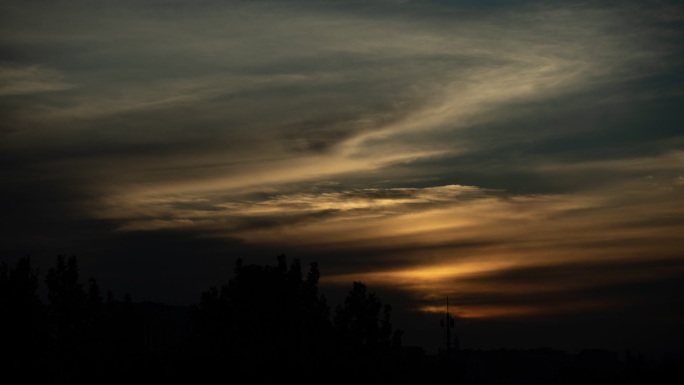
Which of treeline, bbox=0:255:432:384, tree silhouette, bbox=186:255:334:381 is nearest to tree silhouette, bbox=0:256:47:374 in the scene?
treeline, bbox=0:255:432:384

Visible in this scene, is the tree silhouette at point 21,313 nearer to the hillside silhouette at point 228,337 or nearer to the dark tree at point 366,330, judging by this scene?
the hillside silhouette at point 228,337

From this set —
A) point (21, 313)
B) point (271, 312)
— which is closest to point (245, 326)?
point (271, 312)

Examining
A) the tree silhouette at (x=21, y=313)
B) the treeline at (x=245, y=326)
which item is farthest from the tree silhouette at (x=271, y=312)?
the tree silhouette at (x=21, y=313)

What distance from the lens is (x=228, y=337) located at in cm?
4794

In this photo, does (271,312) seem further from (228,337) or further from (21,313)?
(21,313)

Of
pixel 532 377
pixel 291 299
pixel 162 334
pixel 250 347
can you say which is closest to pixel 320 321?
pixel 291 299

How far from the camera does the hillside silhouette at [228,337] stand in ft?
139

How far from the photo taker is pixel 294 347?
51156 mm

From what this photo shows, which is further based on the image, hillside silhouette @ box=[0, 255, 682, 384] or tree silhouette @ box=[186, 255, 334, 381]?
tree silhouette @ box=[186, 255, 334, 381]

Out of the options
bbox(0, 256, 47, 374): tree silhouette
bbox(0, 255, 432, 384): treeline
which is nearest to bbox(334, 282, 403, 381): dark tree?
bbox(0, 255, 432, 384): treeline

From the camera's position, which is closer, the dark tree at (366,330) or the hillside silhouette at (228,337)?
the hillside silhouette at (228,337)

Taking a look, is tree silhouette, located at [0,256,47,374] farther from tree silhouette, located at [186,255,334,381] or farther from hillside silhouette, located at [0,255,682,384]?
tree silhouette, located at [186,255,334,381]

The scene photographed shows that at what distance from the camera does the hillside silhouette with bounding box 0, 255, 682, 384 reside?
42375 mm

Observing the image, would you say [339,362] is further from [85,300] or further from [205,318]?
[85,300]
